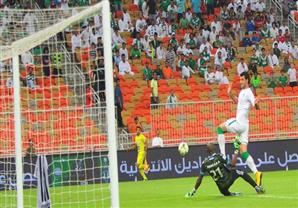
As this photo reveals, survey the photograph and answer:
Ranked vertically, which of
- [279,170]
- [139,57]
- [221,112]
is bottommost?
[279,170]

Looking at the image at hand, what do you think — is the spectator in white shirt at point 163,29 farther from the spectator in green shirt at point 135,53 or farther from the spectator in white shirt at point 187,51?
the spectator in green shirt at point 135,53

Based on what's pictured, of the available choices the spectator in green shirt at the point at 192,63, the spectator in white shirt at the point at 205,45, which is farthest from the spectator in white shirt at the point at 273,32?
the spectator in green shirt at the point at 192,63

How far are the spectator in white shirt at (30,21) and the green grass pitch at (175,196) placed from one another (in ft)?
13.0

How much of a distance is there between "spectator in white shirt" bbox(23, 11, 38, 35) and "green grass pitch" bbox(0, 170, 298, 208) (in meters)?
3.95

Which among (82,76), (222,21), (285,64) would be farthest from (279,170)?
(82,76)

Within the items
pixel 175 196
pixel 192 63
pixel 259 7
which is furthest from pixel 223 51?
pixel 175 196

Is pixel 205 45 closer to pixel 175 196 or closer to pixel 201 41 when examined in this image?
pixel 201 41

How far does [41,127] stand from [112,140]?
1146 cm

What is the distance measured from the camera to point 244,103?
20844 millimetres

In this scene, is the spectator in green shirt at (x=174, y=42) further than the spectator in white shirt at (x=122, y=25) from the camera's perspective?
No

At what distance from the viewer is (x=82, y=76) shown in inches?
680

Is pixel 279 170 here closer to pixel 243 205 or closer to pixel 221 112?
pixel 221 112

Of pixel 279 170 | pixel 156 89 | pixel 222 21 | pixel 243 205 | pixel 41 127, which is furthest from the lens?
pixel 222 21

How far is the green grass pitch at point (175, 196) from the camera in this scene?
58.1 ft
